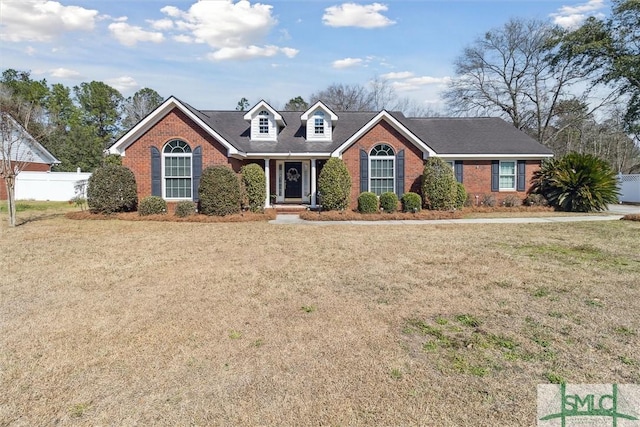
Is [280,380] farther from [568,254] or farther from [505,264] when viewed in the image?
[568,254]

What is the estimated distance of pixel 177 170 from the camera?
18.0 metres

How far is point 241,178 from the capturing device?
1725 cm

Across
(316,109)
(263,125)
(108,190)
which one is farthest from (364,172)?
(108,190)

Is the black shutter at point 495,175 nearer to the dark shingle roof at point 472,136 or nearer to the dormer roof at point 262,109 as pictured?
the dark shingle roof at point 472,136

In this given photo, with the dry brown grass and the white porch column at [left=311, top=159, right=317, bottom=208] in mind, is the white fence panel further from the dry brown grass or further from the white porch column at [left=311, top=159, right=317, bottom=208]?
the dry brown grass

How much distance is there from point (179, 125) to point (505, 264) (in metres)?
14.7

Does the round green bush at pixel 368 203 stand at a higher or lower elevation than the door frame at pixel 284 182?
lower

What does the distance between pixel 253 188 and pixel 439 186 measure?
27.4ft

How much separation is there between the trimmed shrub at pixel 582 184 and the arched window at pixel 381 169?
327 inches

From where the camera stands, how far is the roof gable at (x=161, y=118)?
17281 millimetres

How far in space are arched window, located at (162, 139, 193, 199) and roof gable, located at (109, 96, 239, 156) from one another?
3.83 ft

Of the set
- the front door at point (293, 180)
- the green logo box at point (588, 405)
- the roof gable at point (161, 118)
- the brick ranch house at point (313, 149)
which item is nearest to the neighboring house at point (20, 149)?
the roof gable at point (161, 118)

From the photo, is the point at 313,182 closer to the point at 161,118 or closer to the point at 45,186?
the point at 161,118

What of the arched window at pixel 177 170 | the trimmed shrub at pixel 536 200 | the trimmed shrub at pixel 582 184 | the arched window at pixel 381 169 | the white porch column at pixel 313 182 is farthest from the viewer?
the trimmed shrub at pixel 536 200
